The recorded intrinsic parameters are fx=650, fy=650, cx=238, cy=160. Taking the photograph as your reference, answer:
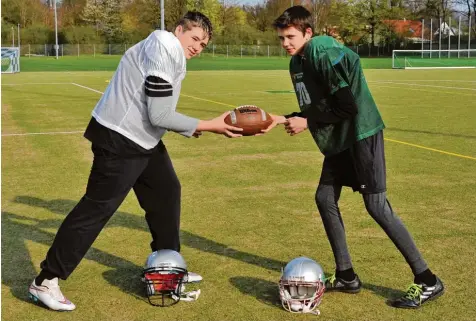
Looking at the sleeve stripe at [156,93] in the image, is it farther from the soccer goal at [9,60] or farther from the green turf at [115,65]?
the green turf at [115,65]

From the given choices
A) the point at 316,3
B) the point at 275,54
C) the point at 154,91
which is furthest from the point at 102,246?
the point at 316,3

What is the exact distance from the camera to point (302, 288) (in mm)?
4621

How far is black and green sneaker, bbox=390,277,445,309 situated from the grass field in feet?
0.23

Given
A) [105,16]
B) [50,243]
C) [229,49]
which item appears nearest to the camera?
[50,243]

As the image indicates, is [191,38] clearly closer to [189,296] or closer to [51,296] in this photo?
[189,296]

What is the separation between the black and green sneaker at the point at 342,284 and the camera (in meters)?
4.98

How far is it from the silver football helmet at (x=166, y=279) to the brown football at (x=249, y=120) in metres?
1.10

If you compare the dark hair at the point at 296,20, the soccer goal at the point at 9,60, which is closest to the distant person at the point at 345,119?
the dark hair at the point at 296,20

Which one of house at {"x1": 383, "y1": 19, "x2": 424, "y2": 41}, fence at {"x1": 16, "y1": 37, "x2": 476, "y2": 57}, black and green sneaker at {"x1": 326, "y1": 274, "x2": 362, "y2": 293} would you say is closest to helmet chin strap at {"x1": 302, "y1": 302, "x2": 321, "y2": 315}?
black and green sneaker at {"x1": 326, "y1": 274, "x2": 362, "y2": 293}

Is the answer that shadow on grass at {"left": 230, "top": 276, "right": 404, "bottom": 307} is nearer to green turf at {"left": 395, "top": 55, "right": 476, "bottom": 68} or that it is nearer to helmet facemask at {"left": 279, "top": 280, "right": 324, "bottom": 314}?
helmet facemask at {"left": 279, "top": 280, "right": 324, "bottom": 314}

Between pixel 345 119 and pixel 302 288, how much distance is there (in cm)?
124

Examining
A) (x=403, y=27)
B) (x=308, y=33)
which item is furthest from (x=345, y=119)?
(x=403, y=27)

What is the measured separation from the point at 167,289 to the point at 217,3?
8800cm

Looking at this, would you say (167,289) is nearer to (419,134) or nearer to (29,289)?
(29,289)
